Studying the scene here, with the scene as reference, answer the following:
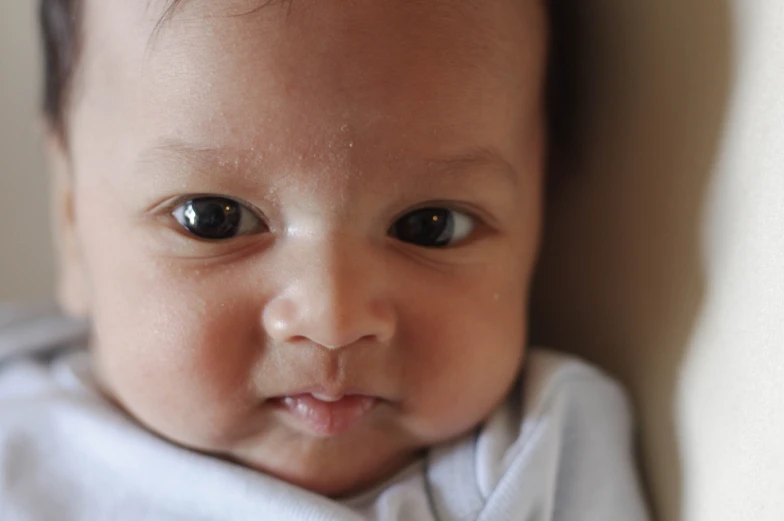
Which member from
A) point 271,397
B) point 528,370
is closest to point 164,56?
point 271,397

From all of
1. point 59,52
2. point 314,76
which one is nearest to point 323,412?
point 314,76

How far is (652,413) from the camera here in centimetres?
80

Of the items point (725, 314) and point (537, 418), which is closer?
point (725, 314)

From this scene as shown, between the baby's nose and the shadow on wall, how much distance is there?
26 cm

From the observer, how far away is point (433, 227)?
769 millimetres

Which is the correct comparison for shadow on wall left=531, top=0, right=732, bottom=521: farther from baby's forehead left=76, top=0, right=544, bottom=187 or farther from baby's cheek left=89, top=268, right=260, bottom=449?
baby's cheek left=89, top=268, right=260, bottom=449

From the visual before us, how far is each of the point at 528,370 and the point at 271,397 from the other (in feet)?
0.84

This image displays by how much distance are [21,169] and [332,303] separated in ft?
2.58

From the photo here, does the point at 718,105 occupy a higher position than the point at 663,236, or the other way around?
the point at 718,105

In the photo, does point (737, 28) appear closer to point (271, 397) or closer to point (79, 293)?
point (271, 397)

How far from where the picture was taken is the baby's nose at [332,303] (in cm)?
68

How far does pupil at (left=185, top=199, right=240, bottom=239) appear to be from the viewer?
0.73 m

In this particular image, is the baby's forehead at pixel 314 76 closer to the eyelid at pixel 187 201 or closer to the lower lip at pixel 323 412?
the eyelid at pixel 187 201

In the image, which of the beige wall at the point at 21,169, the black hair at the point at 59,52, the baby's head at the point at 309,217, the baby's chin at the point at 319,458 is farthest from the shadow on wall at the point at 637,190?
the beige wall at the point at 21,169
